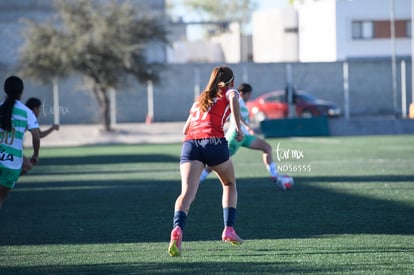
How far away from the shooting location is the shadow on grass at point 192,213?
1064 cm

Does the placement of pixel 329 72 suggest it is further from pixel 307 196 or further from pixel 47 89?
pixel 307 196

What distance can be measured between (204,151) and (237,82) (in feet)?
135

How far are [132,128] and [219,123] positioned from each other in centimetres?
3587

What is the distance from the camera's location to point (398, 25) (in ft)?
192

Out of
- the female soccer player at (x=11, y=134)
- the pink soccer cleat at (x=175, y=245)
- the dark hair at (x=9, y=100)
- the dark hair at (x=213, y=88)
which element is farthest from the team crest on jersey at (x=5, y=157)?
the dark hair at (x=213, y=88)

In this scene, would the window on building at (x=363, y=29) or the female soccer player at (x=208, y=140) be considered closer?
the female soccer player at (x=208, y=140)

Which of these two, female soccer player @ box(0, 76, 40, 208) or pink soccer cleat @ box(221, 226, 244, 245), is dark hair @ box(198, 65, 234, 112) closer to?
pink soccer cleat @ box(221, 226, 244, 245)

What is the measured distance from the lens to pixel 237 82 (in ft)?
165

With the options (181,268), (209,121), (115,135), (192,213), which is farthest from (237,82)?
(181,268)

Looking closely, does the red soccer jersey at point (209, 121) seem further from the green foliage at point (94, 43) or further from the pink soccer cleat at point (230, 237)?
the green foliage at point (94, 43)

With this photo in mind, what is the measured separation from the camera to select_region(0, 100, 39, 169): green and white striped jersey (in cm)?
920

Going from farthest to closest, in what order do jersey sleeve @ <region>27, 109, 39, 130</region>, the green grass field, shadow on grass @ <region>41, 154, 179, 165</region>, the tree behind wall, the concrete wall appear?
the concrete wall
the tree behind wall
shadow on grass @ <region>41, 154, 179, 165</region>
jersey sleeve @ <region>27, 109, 39, 130</region>
the green grass field

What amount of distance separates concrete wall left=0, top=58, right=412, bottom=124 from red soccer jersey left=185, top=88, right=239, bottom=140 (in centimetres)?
3788

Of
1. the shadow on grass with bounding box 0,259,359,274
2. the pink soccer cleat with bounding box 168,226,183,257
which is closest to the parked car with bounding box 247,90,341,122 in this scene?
the pink soccer cleat with bounding box 168,226,183,257
